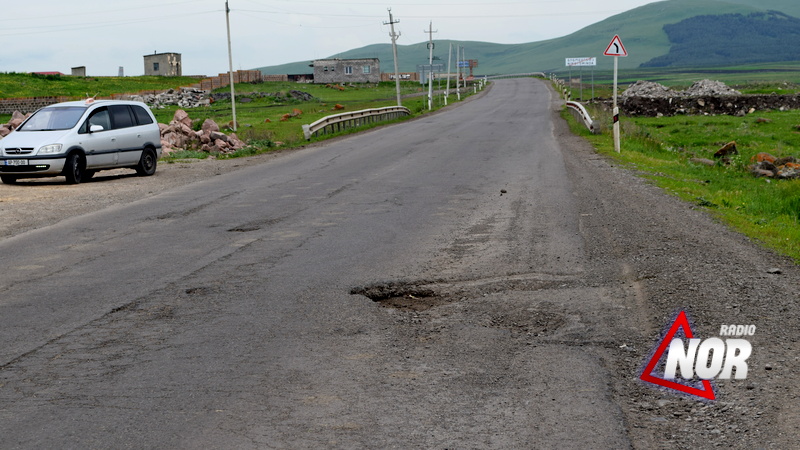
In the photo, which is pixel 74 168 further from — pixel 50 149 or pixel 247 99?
pixel 247 99

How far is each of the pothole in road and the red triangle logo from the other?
203 centimetres

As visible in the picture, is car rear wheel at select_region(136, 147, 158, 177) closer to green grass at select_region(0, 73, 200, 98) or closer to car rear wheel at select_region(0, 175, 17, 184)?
car rear wheel at select_region(0, 175, 17, 184)

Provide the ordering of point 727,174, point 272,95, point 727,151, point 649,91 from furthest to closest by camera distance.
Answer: point 272,95 < point 649,91 < point 727,151 < point 727,174

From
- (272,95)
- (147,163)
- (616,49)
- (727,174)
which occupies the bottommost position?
(727,174)

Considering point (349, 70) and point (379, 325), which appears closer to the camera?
point (379, 325)

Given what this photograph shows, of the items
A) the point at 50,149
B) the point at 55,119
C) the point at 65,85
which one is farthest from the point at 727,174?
the point at 65,85

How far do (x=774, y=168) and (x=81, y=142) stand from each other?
17173mm

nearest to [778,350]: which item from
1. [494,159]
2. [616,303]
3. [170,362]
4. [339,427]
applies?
[616,303]

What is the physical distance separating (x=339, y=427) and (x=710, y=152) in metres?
27.2

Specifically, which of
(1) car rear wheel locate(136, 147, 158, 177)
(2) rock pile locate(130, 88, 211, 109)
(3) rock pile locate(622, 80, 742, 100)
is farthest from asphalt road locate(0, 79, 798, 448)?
(2) rock pile locate(130, 88, 211, 109)

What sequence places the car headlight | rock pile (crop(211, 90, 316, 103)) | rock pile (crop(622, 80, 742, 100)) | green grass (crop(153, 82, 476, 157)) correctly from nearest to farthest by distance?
the car headlight < green grass (crop(153, 82, 476, 157)) < rock pile (crop(622, 80, 742, 100)) < rock pile (crop(211, 90, 316, 103))

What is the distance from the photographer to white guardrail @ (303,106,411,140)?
33594mm

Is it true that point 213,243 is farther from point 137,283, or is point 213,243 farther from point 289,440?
point 289,440

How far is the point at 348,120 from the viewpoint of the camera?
128 ft
